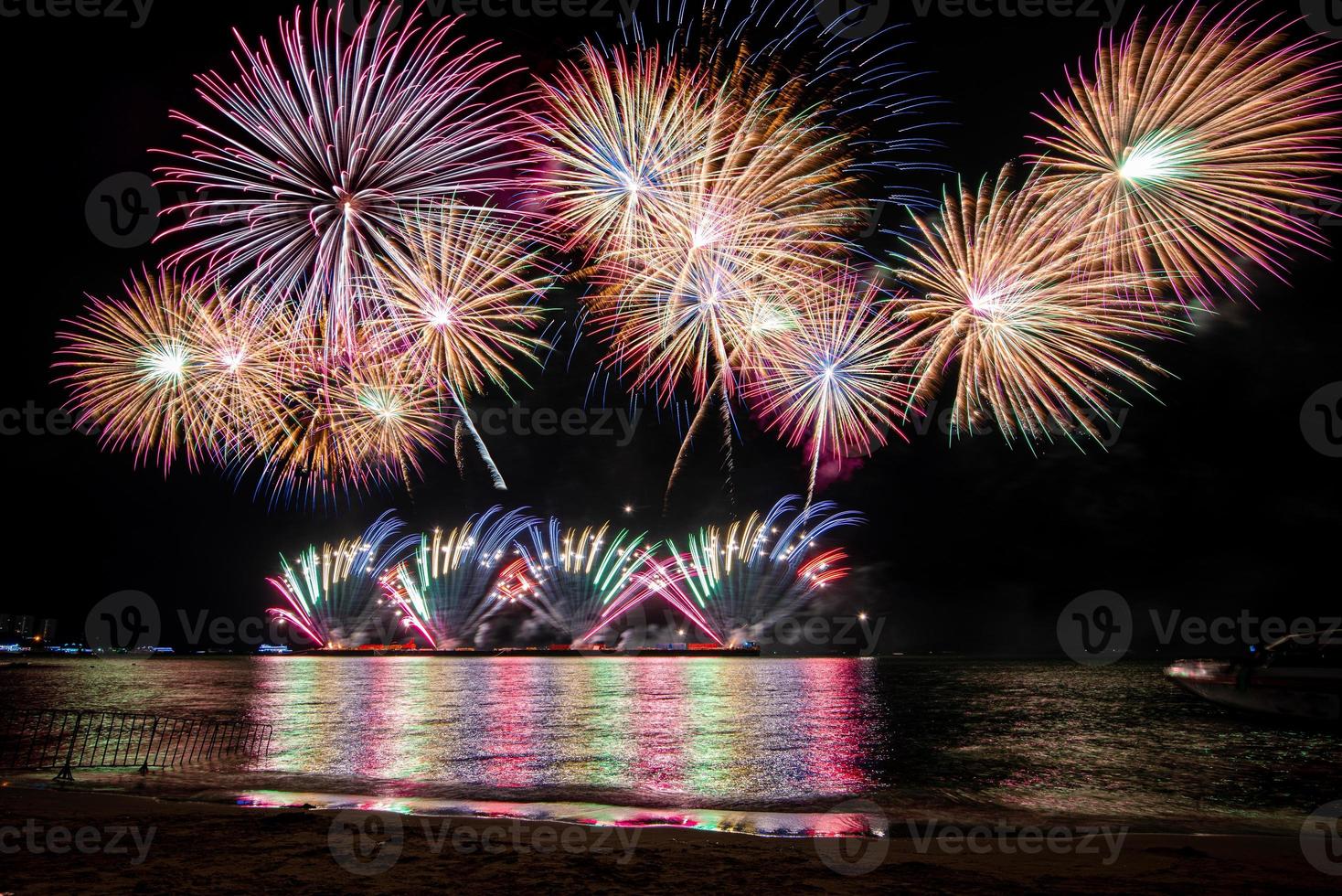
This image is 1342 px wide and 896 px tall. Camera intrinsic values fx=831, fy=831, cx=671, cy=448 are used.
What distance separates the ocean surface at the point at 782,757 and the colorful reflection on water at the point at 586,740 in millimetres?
114

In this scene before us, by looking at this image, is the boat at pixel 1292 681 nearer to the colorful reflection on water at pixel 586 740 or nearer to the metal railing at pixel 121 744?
the colorful reflection on water at pixel 586 740

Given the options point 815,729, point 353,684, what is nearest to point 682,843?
point 815,729

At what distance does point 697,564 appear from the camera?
78.9 metres

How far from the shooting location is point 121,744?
24.6 metres

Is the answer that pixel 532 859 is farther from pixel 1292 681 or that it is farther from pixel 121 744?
pixel 1292 681

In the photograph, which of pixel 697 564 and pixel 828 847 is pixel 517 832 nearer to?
pixel 828 847

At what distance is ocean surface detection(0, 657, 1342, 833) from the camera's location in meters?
16.5

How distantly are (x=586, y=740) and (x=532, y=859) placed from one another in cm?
1696

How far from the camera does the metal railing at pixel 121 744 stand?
1917 cm

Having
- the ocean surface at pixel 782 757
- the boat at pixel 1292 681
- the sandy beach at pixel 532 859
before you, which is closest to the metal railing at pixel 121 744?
the ocean surface at pixel 782 757

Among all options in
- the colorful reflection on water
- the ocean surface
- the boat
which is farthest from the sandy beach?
the boat

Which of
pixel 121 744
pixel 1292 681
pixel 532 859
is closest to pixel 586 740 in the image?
pixel 121 744

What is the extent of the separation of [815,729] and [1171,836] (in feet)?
68.0

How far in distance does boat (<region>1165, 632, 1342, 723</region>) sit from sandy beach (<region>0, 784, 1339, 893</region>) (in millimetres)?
33359
